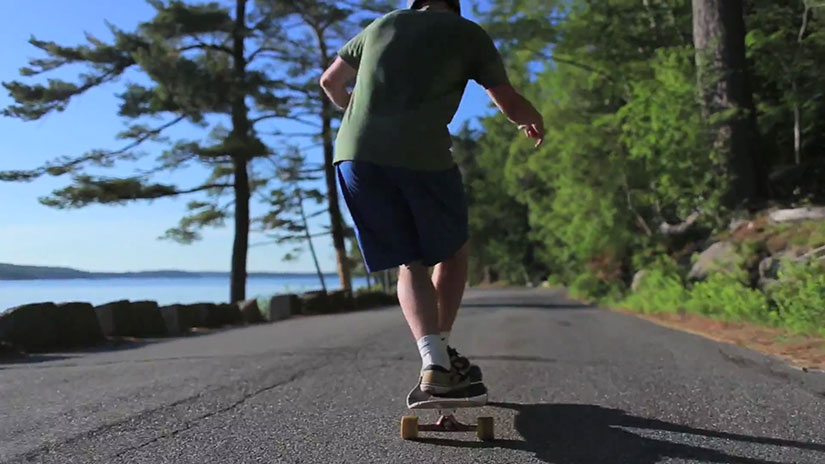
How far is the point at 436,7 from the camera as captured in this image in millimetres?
3100

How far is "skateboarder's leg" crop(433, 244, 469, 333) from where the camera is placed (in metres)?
3.13

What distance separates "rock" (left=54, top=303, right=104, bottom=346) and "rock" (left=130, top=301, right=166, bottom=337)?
107 cm

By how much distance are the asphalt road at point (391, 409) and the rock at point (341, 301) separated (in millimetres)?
14561

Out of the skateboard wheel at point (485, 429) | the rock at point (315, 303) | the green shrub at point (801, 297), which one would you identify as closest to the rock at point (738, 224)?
the green shrub at point (801, 297)

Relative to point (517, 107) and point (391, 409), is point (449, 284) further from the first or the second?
point (517, 107)

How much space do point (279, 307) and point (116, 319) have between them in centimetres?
741

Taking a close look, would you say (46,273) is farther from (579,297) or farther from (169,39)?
(579,297)

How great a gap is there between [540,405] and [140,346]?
5.77 metres

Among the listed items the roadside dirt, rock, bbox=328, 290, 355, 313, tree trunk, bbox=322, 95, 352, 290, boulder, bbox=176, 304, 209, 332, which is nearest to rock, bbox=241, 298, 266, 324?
boulder, bbox=176, 304, 209, 332

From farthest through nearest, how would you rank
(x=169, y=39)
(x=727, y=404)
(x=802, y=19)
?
(x=169, y=39), (x=802, y=19), (x=727, y=404)

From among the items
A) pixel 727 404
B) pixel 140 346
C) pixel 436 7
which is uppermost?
pixel 436 7

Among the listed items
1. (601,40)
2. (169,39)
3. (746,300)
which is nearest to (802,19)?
(601,40)

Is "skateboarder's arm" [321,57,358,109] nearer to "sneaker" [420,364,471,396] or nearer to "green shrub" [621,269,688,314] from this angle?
"sneaker" [420,364,471,396]

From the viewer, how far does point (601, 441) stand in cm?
275
